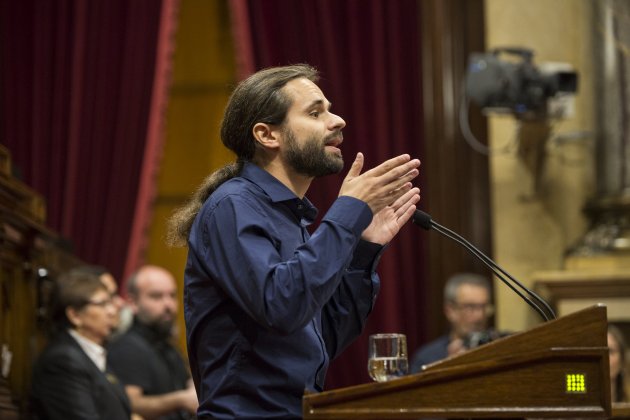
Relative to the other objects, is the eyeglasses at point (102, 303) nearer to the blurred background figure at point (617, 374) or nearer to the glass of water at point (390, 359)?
the blurred background figure at point (617, 374)

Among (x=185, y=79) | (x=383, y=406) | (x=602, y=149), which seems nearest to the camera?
(x=383, y=406)

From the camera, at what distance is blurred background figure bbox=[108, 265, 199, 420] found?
17.3 ft

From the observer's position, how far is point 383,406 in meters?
2.17

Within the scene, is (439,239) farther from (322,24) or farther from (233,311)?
(233,311)

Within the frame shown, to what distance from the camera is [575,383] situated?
2225 millimetres

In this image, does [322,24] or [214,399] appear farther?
[322,24]

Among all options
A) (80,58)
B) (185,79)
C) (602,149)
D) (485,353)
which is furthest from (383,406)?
(185,79)

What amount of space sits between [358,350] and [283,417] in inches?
171

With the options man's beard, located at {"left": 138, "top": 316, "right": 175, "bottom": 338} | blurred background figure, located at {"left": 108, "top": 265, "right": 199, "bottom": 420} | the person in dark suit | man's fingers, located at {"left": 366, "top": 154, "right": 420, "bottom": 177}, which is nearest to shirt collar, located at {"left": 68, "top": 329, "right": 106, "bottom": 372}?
the person in dark suit

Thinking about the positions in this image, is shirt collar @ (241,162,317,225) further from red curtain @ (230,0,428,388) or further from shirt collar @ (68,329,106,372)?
red curtain @ (230,0,428,388)

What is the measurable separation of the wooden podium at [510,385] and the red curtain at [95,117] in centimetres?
492

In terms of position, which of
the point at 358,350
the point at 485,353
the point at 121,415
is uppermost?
the point at 485,353

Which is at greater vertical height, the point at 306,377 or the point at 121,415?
the point at 306,377

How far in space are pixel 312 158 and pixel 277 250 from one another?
0.27 metres
